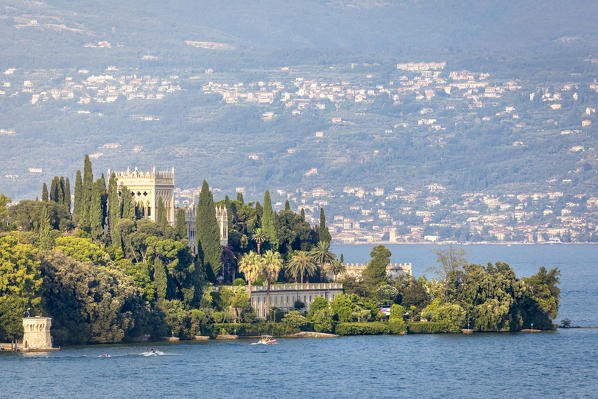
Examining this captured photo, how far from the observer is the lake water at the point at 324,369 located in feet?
311

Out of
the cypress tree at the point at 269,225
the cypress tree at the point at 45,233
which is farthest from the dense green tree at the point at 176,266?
the cypress tree at the point at 269,225

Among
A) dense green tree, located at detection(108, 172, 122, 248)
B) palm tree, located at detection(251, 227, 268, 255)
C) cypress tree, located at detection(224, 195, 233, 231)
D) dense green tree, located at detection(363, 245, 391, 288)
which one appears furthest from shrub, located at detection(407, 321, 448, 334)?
dense green tree, located at detection(108, 172, 122, 248)

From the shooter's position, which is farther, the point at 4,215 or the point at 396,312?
the point at 396,312

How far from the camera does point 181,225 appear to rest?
12738 centimetres

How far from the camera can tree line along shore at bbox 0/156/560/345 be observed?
356 feet

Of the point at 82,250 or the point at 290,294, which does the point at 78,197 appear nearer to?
the point at 82,250

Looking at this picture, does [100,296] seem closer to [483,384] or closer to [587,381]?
[483,384]

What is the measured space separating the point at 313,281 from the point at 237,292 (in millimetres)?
14654

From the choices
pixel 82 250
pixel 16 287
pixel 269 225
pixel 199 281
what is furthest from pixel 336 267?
pixel 16 287

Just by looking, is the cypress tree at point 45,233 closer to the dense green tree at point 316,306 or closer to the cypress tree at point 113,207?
the cypress tree at point 113,207

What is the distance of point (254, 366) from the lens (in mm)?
106938

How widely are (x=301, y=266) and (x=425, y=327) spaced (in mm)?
13765

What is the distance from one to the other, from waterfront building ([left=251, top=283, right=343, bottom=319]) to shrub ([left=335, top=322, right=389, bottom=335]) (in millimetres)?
5946

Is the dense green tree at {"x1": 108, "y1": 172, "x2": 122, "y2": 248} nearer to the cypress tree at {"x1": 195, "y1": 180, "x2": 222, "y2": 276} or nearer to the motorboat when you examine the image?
the cypress tree at {"x1": 195, "y1": 180, "x2": 222, "y2": 276}
